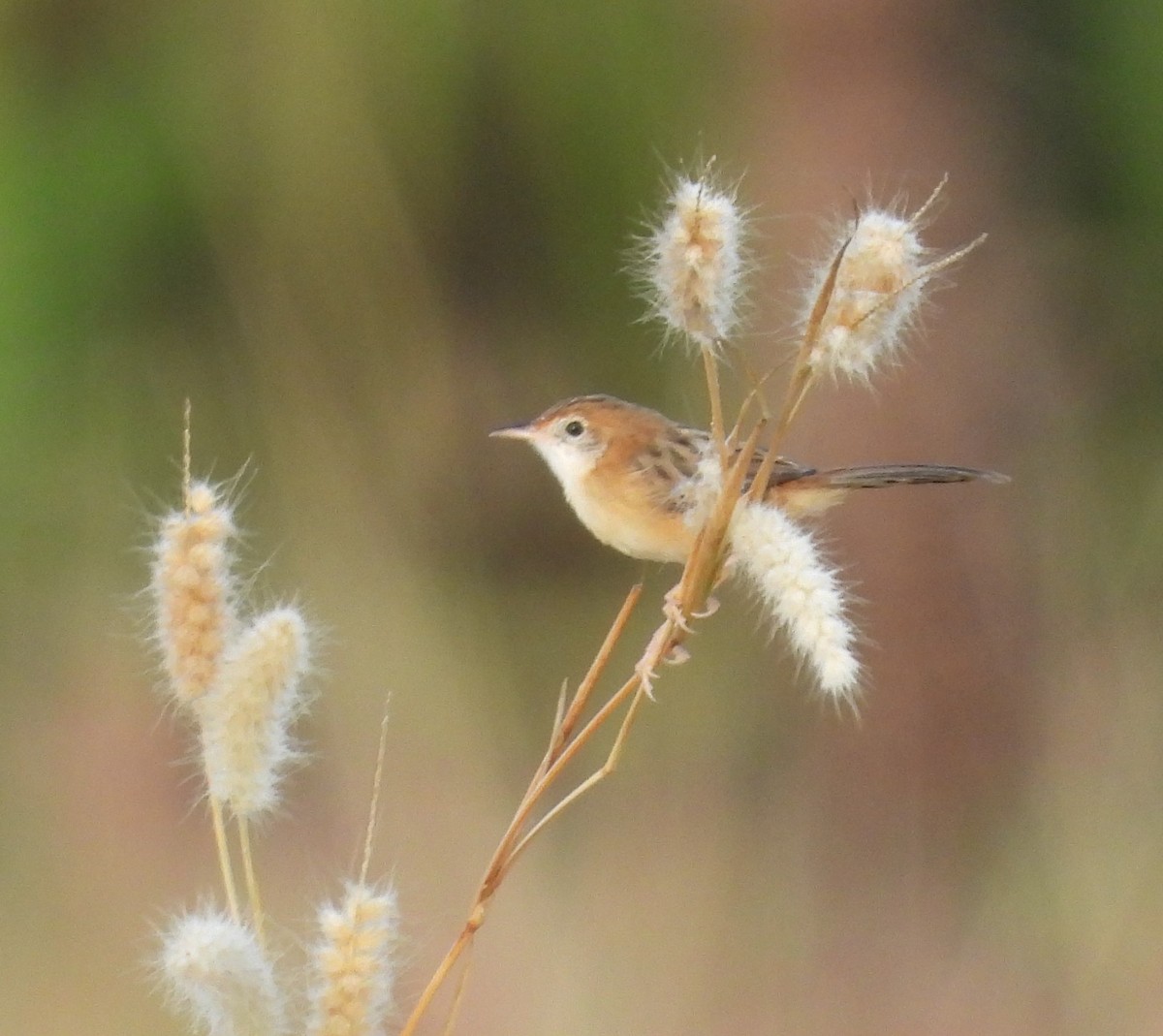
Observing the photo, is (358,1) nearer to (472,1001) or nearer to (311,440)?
(311,440)

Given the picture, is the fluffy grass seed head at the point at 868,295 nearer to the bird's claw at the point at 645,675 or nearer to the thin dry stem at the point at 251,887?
the bird's claw at the point at 645,675

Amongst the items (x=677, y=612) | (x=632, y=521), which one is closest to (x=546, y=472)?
(x=632, y=521)

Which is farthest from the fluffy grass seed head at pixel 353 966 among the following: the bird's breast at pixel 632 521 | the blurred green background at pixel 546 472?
the blurred green background at pixel 546 472

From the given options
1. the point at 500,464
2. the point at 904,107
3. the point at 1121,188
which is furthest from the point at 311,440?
the point at 1121,188

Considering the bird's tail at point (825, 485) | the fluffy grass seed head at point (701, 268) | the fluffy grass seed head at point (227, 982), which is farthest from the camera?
the bird's tail at point (825, 485)

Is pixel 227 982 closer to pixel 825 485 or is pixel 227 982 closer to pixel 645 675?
pixel 645 675

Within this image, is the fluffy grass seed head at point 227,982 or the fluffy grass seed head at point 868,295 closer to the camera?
the fluffy grass seed head at point 227,982
